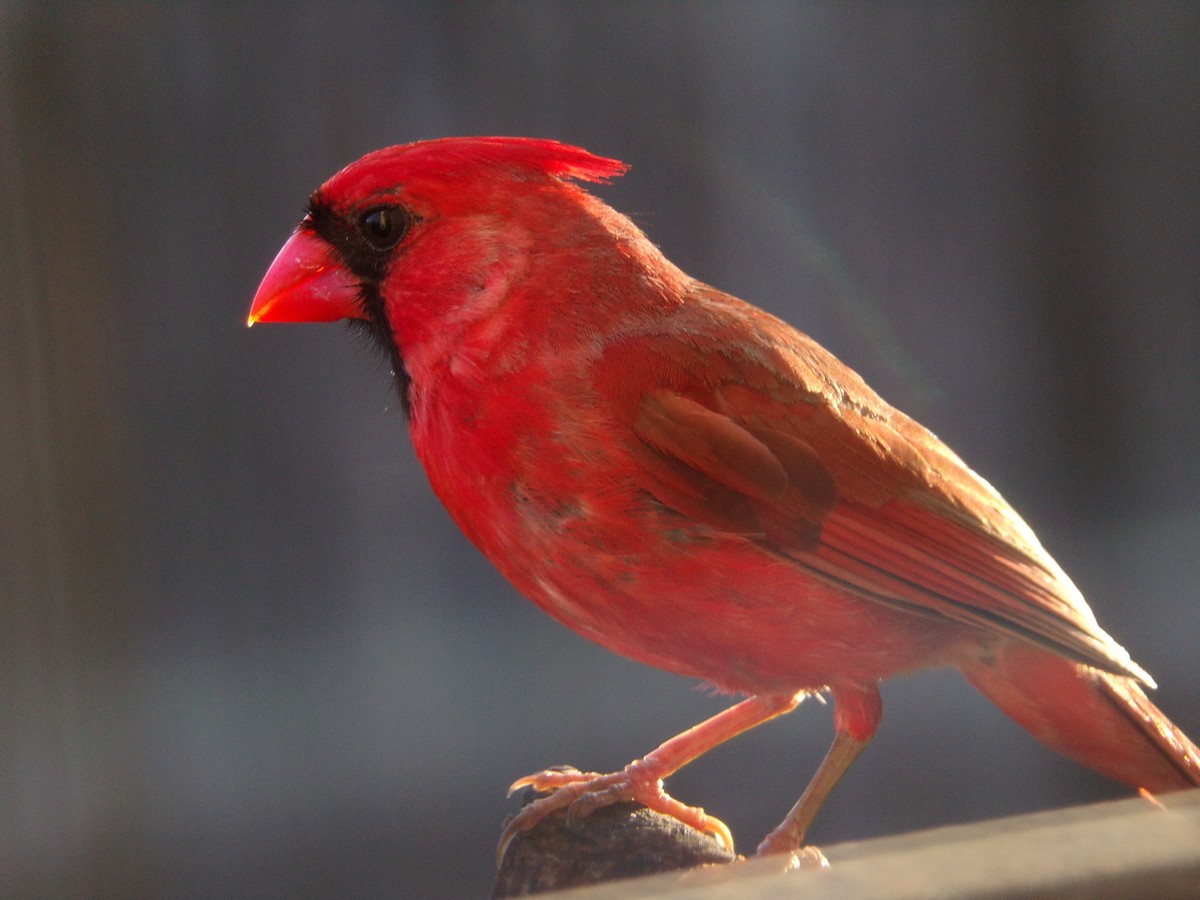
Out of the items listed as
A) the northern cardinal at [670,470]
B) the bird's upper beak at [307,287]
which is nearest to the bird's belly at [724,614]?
the northern cardinal at [670,470]

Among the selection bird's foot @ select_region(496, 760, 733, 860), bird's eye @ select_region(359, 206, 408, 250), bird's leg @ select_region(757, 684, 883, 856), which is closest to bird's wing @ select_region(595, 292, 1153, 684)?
bird's leg @ select_region(757, 684, 883, 856)

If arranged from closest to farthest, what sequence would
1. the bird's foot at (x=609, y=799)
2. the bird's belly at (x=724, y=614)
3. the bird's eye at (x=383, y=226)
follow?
the bird's belly at (x=724, y=614) < the bird's eye at (x=383, y=226) < the bird's foot at (x=609, y=799)

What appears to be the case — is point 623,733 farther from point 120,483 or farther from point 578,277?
point 578,277

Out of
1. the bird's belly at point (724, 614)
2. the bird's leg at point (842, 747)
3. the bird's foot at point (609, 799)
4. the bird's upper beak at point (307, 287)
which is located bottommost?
the bird's foot at point (609, 799)

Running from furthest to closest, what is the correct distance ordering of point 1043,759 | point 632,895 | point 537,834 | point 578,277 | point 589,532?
1. point 1043,759
2. point 537,834
3. point 578,277
4. point 589,532
5. point 632,895

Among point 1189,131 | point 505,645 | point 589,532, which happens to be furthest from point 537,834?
point 1189,131

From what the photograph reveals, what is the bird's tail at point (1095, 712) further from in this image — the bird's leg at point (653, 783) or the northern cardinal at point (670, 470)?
the bird's leg at point (653, 783)
